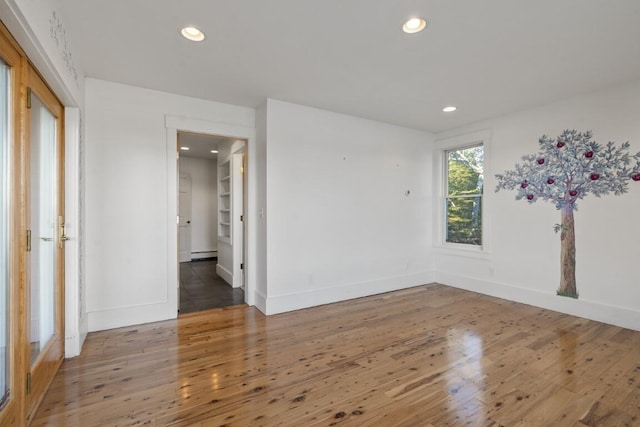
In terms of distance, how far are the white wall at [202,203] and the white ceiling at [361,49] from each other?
14.7ft

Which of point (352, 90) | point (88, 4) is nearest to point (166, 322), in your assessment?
point (88, 4)

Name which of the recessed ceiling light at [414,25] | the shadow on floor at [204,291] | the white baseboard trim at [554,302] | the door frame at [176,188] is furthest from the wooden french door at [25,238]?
the white baseboard trim at [554,302]

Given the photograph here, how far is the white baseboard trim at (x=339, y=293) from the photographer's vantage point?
3.65m

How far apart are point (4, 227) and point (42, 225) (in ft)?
2.41

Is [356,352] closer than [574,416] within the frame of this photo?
No

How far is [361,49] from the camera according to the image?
2.52 metres

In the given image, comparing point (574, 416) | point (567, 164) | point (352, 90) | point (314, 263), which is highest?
point (352, 90)

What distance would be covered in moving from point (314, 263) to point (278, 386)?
6.22 ft

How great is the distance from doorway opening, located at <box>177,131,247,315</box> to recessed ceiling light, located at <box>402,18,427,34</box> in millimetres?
2410

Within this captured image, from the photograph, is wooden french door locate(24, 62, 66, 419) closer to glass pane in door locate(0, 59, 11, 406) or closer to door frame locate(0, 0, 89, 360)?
door frame locate(0, 0, 89, 360)

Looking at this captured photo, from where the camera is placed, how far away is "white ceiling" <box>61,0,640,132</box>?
2020mm

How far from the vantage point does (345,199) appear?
4.20m

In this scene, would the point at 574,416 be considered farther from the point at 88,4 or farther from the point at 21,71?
the point at 88,4

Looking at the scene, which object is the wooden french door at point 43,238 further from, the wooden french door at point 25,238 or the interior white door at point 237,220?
the interior white door at point 237,220
